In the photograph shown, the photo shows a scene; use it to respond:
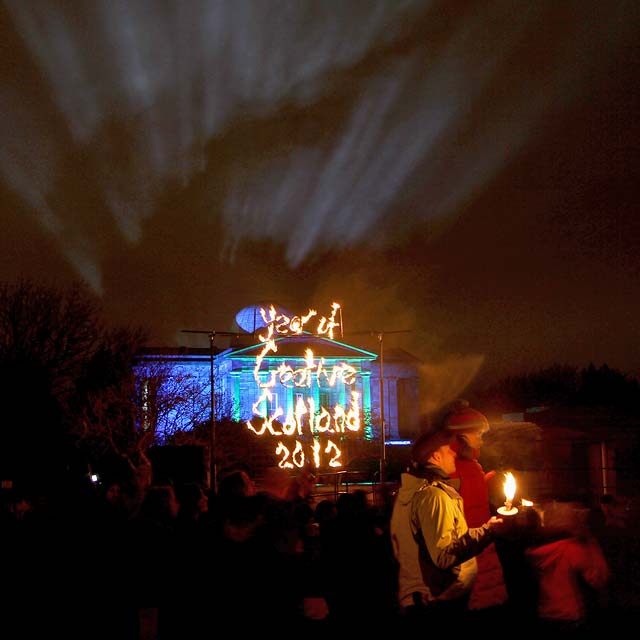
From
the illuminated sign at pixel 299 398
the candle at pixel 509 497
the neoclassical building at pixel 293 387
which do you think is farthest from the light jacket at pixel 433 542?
the neoclassical building at pixel 293 387

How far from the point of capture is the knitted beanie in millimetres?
5660

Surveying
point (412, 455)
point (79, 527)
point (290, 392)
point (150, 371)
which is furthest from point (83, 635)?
point (290, 392)

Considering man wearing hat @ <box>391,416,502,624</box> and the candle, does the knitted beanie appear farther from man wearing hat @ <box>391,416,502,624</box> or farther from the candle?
man wearing hat @ <box>391,416,502,624</box>

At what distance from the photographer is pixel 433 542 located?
4.73 m

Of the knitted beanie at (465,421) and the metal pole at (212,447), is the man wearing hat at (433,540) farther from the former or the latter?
the metal pole at (212,447)

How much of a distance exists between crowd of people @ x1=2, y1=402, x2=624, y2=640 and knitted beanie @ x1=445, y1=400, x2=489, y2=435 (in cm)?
1

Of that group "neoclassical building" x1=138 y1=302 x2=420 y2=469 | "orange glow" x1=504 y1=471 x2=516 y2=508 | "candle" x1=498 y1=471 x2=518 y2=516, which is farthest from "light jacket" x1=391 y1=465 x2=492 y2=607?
"neoclassical building" x1=138 y1=302 x2=420 y2=469

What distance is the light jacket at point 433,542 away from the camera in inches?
186

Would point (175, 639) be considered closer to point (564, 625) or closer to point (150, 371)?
point (564, 625)

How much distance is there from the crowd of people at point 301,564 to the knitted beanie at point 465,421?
11 millimetres

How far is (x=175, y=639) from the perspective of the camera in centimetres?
515

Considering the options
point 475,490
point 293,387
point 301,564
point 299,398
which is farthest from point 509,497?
point 293,387

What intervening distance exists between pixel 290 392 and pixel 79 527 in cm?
6181

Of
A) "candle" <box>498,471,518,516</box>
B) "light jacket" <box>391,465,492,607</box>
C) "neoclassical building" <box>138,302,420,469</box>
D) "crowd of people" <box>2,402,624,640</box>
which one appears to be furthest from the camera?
"neoclassical building" <box>138,302,420,469</box>
